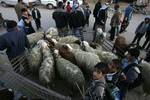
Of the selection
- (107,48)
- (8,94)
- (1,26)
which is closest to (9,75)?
A: (8,94)

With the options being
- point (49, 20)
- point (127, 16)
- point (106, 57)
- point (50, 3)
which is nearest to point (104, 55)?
point (106, 57)

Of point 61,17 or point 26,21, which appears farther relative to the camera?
point 61,17

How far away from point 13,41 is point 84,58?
1997 millimetres

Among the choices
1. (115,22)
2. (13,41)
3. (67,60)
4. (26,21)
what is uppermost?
(13,41)

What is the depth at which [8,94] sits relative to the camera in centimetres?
537

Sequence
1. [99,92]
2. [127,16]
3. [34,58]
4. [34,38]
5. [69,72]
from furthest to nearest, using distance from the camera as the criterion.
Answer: [127,16] < [34,38] < [34,58] < [69,72] < [99,92]

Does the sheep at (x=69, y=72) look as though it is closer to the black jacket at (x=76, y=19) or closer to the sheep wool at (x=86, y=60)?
the sheep wool at (x=86, y=60)

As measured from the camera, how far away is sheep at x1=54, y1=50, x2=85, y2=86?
558 centimetres

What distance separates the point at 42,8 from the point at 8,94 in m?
12.3

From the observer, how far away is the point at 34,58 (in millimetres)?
6336

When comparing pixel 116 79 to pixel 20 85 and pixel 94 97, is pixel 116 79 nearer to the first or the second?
pixel 94 97

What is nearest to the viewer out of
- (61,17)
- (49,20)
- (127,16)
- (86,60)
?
(86,60)

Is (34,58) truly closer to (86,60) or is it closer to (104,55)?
(86,60)

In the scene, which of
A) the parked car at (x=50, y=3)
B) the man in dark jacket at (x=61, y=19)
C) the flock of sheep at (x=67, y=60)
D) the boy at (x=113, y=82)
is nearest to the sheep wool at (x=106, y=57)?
the flock of sheep at (x=67, y=60)
